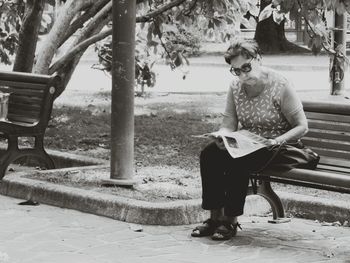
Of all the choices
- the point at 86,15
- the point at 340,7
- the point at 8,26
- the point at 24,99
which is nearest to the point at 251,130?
the point at 340,7

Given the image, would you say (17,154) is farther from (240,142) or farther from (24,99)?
(240,142)

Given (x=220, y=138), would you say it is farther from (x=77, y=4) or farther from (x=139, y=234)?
(x=77, y=4)

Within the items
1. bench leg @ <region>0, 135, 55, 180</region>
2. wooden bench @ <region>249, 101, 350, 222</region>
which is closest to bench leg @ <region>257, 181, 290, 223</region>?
wooden bench @ <region>249, 101, 350, 222</region>

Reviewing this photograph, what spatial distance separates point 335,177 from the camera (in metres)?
5.98

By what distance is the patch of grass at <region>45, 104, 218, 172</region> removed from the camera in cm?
→ 973

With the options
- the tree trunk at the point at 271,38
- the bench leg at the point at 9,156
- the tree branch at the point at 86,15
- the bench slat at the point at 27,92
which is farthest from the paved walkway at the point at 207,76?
the bench leg at the point at 9,156

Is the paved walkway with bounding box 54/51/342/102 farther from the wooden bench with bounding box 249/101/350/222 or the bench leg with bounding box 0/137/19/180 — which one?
the wooden bench with bounding box 249/101/350/222

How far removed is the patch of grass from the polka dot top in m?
2.52

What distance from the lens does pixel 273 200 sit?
22.4 feet

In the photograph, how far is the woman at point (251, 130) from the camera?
6297 millimetres

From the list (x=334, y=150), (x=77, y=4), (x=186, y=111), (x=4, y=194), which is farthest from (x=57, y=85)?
(x=186, y=111)

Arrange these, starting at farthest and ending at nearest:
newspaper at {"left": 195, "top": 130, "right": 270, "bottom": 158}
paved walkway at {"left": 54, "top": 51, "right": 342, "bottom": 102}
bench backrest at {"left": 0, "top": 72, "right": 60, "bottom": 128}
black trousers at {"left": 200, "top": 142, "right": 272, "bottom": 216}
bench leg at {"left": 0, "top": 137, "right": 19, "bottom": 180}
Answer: paved walkway at {"left": 54, "top": 51, "right": 342, "bottom": 102}, bench backrest at {"left": 0, "top": 72, "right": 60, "bottom": 128}, bench leg at {"left": 0, "top": 137, "right": 19, "bottom": 180}, black trousers at {"left": 200, "top": 142, "right": 272, "bottom": 216}, newspaper at {"left": 195, "top": 130, "right": 270, "bottom": 158}

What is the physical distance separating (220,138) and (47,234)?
135 centimetres

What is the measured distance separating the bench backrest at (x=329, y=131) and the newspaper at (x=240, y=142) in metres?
0.56
